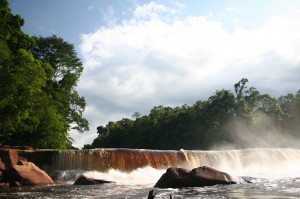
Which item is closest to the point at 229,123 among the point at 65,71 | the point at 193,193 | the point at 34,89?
the point at 65,71

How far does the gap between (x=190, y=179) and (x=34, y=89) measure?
566 inches

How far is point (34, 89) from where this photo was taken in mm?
26344

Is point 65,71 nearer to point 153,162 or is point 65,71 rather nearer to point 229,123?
point 153,162

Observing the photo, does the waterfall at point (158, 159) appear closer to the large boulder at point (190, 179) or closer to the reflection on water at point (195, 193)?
the reflection on water at point (195, 193)

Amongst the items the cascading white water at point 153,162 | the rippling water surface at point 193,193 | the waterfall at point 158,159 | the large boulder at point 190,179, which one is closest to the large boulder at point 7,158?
the waterfall at point 158,159

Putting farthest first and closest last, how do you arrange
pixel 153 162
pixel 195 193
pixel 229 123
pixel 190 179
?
pixel 229 123 → pixel 153 162 → pixel 190 179 → pixel 195 193

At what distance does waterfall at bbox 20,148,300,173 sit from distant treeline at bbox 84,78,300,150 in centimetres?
2902

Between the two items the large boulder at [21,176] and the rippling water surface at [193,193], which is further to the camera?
the large boulder at [21,176]

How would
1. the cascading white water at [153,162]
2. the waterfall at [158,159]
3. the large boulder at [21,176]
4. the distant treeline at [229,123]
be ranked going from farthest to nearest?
the distant treeline at [229,123]
the waterfall at [158,159]
the cascading white water at [153,162]
the large boulder at [21,176]

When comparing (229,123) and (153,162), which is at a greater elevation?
(229,123)

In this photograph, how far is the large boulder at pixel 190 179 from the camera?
Result: 1880cm

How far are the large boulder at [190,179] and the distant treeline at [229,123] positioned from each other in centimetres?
5084

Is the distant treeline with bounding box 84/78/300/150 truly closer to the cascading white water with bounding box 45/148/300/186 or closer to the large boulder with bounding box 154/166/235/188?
the cascading white water with bounding box 45/148/300/186

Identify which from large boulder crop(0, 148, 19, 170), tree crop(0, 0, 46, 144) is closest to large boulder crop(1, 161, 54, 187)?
large boulder crop(0, 148, 19, 170)
